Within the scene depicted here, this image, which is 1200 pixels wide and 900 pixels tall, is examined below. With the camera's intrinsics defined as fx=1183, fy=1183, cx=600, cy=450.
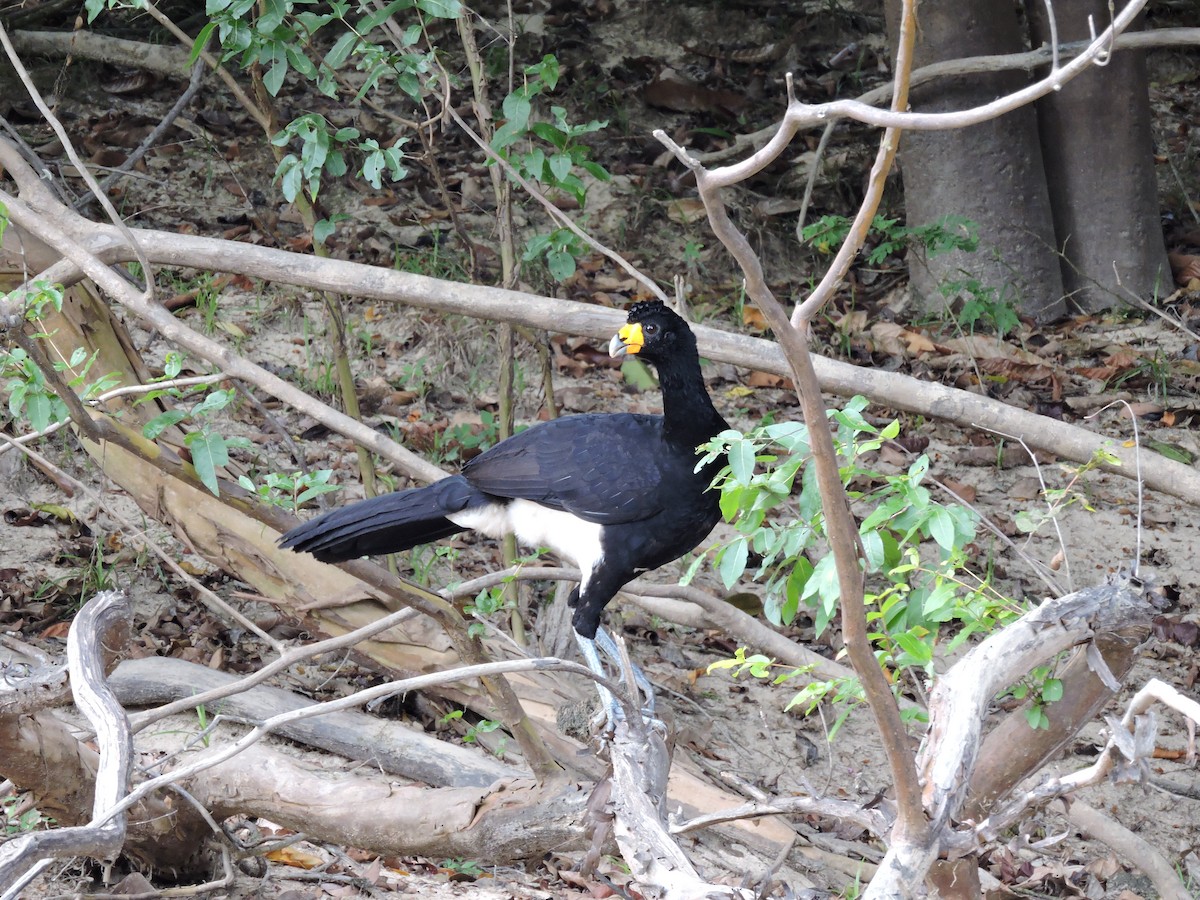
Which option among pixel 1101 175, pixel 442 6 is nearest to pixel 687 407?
pixel 442 6

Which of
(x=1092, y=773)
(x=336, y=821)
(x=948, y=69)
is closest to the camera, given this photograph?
(x=1092, y=773)

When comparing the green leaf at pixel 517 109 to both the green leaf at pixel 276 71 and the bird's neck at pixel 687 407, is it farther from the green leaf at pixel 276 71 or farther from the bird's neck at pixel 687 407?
the bird's neck at pixel 687 407

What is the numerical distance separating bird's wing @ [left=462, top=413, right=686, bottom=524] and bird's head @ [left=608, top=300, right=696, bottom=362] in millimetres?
235

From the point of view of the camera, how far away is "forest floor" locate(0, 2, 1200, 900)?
3.69m

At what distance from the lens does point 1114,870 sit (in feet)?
11.2

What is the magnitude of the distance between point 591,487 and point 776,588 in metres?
1.16

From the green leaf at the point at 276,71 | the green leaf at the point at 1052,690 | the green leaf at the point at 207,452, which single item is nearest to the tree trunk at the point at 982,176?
the green leaf at the point at 276,71

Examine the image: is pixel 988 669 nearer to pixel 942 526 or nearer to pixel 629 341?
pixel 942 526

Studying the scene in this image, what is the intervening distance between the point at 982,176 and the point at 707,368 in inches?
60.2

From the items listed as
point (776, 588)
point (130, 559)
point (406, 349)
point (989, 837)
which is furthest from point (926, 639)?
point (406, 349)

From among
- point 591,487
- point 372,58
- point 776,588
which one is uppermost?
point 372,58

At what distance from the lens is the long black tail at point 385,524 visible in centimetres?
283

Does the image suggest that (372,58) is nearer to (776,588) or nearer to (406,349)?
(776,588)

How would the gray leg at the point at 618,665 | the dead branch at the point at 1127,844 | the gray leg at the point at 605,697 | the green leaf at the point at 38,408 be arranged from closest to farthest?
the green leaf at the point at 38,408, the gray leg at the point at 605,697, the dead branch at the point at 1127,844, the gray leg at the point at 618,665
